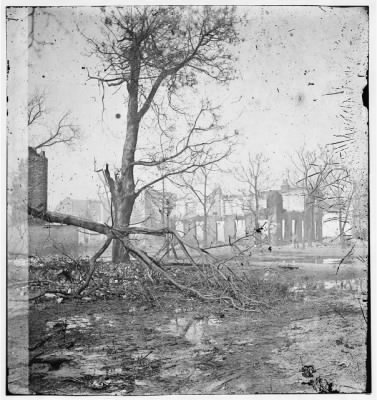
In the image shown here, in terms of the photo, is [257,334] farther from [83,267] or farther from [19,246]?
[19,246]

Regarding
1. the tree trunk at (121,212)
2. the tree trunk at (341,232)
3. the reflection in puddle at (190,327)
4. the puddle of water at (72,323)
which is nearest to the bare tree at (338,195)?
the tree trunk at (341,232)

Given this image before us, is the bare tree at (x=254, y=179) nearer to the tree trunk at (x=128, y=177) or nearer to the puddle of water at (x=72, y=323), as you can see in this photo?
the tree trunk at (x=128, y=177)

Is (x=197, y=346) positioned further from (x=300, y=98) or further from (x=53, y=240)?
(x=300, y=98)

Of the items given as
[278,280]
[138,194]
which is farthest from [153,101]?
[278,280]

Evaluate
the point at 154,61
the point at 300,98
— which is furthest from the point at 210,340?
the point at 154,61

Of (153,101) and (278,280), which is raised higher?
(153,101)

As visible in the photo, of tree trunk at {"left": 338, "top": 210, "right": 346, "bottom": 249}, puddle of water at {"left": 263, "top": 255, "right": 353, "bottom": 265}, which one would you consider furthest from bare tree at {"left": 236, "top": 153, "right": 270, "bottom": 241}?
tree trunk at {"left": 338, "top": 210, "right": 346, "bottom": 249}

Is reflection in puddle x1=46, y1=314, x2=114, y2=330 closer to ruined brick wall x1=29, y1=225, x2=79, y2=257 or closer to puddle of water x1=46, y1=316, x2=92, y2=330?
puddle of water x1=46, y1=316, x2=92, y2=330
